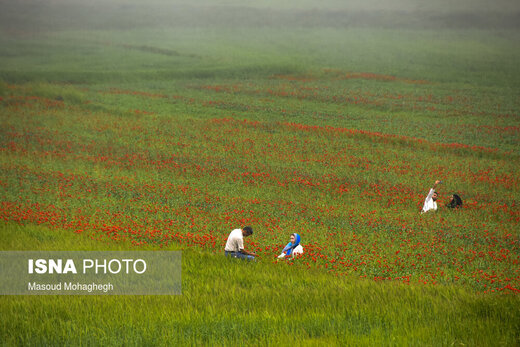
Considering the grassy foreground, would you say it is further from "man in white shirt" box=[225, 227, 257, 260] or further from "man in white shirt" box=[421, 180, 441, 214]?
"man in white shirt" box=[421, 180, 441, 214]

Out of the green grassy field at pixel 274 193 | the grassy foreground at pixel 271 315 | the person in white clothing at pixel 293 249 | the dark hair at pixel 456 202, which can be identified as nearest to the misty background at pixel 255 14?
the green grassy field at pixel 274 193

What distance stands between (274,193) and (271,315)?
511 inches

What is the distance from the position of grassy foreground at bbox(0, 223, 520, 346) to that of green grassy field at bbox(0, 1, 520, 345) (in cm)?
5

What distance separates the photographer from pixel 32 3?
408ft

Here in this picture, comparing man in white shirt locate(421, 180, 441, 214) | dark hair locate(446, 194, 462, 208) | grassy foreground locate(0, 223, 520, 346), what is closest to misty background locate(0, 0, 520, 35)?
dark hair locate(446, 194, 462, 208)

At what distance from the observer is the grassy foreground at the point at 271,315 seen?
27.1ft

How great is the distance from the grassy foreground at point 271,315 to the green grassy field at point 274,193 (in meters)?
0.05

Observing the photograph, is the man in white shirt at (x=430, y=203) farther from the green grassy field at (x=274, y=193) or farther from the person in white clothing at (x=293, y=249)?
the person in white clothing at (x=293, y=249)

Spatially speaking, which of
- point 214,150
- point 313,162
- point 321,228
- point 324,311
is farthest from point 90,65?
point 324,311

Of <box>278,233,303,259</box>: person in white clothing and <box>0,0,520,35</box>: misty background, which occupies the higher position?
<box>0,0,520,35</box>: misty background

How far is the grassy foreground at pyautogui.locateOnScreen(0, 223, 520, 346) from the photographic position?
8.27 metres

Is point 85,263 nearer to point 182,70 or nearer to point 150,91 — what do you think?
point 150,91

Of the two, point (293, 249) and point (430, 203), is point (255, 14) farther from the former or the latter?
point (293, 249)

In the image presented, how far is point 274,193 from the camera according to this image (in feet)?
72.6
